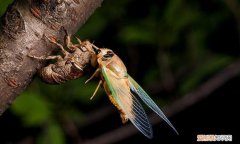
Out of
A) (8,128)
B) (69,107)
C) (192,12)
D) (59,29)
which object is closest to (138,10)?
(192,12)

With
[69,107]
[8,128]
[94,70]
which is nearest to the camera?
[94,70]

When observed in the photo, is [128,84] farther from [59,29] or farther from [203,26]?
[203,26]

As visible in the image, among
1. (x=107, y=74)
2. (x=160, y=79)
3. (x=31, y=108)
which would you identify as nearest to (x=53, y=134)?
(x=31, y=108)

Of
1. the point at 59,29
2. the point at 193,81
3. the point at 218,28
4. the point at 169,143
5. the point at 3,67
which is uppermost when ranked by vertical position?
the point at 59,29

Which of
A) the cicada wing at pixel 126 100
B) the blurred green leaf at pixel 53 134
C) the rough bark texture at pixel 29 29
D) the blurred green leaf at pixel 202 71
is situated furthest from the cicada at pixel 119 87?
the blurred green leaf at pixel 202 71

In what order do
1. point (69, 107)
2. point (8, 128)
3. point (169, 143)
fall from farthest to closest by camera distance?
point (169, 143)
point (8, 128)
point (69, 107)

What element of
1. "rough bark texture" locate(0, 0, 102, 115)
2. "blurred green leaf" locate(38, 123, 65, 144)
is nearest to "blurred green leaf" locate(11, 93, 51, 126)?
"blurred green leaf" locate(38, 123, 65, 144)

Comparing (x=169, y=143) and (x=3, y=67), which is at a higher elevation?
(x=3, y=67)

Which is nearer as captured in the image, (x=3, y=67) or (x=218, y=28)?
(x=3, y=67)
